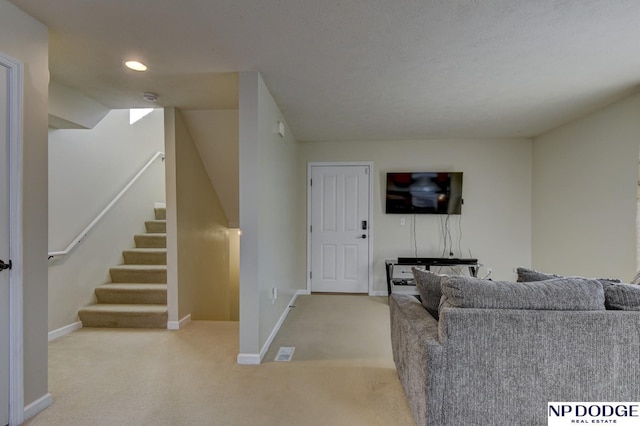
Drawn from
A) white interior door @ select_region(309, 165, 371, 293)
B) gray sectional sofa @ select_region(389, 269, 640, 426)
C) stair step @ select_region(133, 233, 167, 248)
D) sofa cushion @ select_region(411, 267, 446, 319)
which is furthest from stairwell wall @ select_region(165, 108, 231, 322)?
gray sectional sofa @ select_region(389, 269, 640, 426)

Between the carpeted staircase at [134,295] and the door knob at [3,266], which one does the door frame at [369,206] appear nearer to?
the carpeted staircase at [134,295]

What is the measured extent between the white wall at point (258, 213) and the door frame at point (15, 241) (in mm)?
1331

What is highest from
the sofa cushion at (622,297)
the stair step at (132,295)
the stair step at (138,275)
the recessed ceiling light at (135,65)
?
the recessed ceiling light at (135,65)

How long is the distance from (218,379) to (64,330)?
2.09m

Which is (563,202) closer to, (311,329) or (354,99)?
(354,99)

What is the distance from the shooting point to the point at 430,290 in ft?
6.16

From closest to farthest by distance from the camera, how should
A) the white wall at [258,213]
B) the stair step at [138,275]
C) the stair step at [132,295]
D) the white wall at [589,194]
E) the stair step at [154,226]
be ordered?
1. the white wall at [258,213]
2. the white wall at [589,194]
3. the stair step at [132,295]
4. the stair step at [138,275]
5. the stair step at [154,226]

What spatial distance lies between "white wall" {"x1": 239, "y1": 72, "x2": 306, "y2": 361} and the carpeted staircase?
1372 millimetres

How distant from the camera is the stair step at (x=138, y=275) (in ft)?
12.8

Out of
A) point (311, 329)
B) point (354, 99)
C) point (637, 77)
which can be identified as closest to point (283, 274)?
point (311, 329)

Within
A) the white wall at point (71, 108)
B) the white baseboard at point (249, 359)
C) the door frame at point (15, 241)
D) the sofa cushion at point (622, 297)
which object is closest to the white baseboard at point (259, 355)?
the white baseboard at point (249, 359)

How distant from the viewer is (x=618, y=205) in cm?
323

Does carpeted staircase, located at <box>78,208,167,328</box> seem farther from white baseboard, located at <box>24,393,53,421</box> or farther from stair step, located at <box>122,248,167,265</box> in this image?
white baseboard, located at <box>24,393,53,421</box>

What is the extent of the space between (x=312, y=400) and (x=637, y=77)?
3661mm
